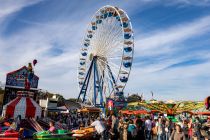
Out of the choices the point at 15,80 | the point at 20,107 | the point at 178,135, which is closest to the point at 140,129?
the point at 178,135

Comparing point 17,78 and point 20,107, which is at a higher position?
point 17,78

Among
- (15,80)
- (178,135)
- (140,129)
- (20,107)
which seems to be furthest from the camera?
(15,80)

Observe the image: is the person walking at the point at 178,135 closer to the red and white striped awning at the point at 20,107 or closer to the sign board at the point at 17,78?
the red and white striped awning at the point at 20,107

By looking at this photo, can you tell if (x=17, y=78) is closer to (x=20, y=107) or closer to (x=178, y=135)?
(x=20, y=107)

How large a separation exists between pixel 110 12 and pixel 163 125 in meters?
21.8

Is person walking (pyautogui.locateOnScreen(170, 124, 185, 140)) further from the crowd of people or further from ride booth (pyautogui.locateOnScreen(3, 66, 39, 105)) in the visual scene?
ride booth (pyautogui.locateOnScreen(3, 66, 39, 105))

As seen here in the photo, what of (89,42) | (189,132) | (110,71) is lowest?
(189,132)

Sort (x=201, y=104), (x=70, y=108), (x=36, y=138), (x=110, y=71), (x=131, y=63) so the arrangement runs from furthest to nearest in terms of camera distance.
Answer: (x=70, y=108) < (x=110, y=71) < (x=131, y=63) < (x=201, y=104) < (x=36, y=138)

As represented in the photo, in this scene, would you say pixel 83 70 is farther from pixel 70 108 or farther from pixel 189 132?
pixel 189 132

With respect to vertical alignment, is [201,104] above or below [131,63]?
below

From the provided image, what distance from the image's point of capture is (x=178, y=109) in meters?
22.5

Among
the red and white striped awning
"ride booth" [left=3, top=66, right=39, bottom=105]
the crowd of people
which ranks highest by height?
"ride booth" [left=3, top=66, right=39, bottom=105]

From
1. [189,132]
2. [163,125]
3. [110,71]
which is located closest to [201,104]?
[189,132]

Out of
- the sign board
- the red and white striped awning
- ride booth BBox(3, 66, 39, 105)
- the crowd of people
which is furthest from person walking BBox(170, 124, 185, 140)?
the sign board
